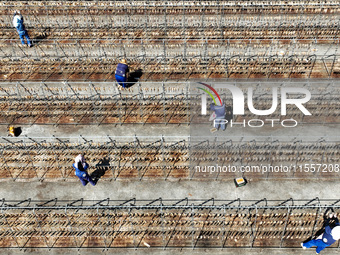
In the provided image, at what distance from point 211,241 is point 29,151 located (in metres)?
12.1

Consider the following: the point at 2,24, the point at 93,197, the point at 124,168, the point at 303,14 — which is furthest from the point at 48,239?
the point at 303,14

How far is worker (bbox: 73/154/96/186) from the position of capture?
22.9 meters

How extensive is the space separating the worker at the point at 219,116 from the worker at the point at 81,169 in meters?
8.23

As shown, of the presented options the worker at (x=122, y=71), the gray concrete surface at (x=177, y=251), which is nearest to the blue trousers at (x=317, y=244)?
the gray concrete surface at (x=177, y=251)

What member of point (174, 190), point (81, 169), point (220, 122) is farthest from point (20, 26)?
point (174, 190)

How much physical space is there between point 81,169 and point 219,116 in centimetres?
879

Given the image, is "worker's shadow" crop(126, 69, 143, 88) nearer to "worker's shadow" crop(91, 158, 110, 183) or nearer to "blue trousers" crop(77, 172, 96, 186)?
"worker's shadow" crop(91, 158, 110, 183)

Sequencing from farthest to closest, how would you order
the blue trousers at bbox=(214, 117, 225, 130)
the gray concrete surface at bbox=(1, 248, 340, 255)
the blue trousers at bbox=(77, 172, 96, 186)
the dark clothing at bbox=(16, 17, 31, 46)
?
the dark clothing at bbox=(16, 17, 31, 46) → the blue trousers at bbox=(214, 117, 225, 130) → the blue trousers at bbox=(77, 172, 96, 186) → the gray concrete surface at bbox=(1, 248, 340, 255)

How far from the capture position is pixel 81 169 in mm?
23297

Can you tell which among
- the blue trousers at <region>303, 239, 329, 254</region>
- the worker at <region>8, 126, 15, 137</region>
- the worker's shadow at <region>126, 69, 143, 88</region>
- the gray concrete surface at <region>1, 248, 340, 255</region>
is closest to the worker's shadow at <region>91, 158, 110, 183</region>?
the gray concrete surface at <region>1, 248, 340, 255</region>

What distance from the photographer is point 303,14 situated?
1405 inches

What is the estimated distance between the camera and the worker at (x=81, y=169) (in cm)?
2288

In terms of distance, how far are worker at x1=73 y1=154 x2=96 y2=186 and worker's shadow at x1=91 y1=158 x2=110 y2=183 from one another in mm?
780

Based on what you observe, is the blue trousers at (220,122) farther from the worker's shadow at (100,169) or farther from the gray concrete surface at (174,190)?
the worker's shadow at (100,169)
